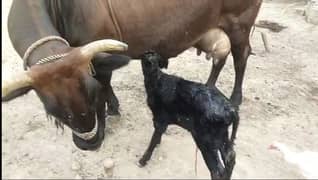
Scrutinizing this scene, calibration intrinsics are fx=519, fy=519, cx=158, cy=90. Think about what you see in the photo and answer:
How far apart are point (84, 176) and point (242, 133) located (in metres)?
1.41

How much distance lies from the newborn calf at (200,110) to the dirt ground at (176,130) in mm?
450

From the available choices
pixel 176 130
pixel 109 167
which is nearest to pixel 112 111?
pixel 176 130

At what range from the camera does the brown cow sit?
9.64ft

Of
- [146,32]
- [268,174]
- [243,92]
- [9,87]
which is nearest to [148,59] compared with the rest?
[146,32]

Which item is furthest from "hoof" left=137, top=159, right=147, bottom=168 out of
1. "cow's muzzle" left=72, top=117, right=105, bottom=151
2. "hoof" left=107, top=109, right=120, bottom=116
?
"hoof" left=107, top=109, right=120, bottom=116

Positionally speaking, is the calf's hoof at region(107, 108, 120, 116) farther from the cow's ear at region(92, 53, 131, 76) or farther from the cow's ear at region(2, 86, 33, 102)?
the cow's ear at region(2, 86, 33, 102)

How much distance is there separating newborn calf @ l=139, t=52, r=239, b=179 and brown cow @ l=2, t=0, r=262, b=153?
1.14 ft

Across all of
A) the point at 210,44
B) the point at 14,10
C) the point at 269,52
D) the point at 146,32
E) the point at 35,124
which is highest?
the point at 14,10

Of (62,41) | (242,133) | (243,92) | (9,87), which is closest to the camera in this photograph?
(9,87)

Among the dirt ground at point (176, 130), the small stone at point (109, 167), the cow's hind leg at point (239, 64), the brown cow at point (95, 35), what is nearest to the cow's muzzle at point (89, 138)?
the brown cow at point (95, 35)

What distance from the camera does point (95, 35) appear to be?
11.7ft

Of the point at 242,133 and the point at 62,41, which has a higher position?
the point at 62,41

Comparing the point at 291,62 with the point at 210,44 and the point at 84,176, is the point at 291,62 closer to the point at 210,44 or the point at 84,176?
the point at 210,44

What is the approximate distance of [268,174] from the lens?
3.82 m
